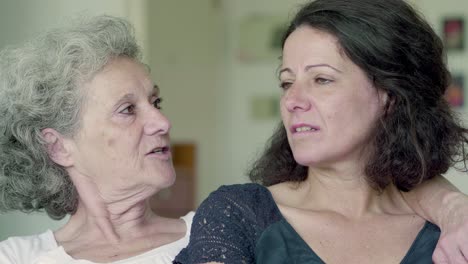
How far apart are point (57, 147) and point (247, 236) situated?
2.35ft

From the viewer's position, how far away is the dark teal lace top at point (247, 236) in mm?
1894

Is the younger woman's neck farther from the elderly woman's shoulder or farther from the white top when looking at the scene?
the elderly woman's shoulder

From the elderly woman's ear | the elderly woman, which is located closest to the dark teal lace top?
the elderly woman

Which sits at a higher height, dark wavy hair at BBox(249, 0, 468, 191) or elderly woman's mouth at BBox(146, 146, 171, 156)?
dark wavy hair at BBox(249, 0, 468, 191)

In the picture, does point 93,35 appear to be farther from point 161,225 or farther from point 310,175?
point 310,175

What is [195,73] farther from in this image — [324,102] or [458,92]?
[324,102]

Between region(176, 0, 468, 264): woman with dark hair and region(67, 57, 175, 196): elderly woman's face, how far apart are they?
0.29 meters

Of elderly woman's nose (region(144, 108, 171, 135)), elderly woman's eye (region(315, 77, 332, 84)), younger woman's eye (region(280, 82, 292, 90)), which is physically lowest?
elderly woman's nose (region(144, 108, 171, 135))

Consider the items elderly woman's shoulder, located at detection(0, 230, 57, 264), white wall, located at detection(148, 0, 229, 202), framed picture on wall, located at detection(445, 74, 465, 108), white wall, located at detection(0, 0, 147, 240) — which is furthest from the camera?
white wall, located at detection(148, 0, 229, 202)

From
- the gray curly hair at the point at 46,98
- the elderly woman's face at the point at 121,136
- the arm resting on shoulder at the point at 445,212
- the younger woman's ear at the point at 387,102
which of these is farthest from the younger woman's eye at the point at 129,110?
the arm resting on shoulder at the point at 445,212

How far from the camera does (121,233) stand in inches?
90.4

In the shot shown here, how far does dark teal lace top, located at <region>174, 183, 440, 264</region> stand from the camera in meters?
1.89

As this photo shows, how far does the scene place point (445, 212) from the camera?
2020 millimetres

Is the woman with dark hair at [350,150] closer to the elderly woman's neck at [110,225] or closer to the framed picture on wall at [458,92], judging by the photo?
the elderly woman's neck at [110,225]
